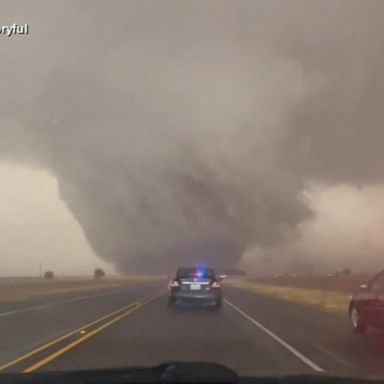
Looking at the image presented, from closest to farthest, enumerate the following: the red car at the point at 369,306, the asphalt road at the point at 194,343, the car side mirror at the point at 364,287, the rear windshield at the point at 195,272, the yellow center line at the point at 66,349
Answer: the yellow center line at the point at 66,349 < the asphalt road at the point at 194,343 < the red car at the point at 369,306 < the car side mirror at the point at 364,287 < the rear windshield at the point at 195,272

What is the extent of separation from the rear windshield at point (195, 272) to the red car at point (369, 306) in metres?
9.57

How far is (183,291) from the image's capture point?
24031 mm

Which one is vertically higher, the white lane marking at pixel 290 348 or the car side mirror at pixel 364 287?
the car side mirror at pixel 364 287

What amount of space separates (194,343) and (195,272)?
41.7 ft

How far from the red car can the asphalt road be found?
0.38 metres

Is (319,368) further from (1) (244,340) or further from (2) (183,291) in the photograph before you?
(2) (183,291)

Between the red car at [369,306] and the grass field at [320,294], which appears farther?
the grass field at [320,294]

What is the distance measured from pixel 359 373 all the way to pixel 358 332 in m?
6.51

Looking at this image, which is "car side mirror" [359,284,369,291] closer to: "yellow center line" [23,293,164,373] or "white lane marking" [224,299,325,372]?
"white lane marking" [224,299,325,372]

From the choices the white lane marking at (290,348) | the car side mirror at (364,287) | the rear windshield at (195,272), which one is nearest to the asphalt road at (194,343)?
the white lane marking at (290,348)

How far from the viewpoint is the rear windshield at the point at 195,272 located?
2469 centimetres

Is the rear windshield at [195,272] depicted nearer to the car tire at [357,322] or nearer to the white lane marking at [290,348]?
the white lane marking at [290,348]

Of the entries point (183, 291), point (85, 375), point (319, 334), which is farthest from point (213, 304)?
point (85, 375)

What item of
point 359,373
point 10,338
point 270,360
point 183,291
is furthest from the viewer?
point 183,291
